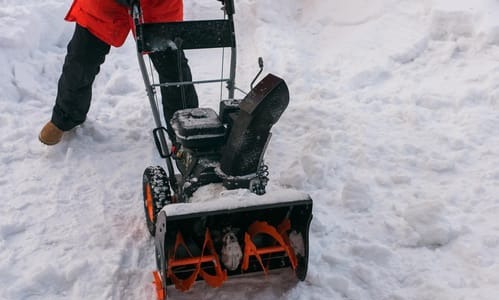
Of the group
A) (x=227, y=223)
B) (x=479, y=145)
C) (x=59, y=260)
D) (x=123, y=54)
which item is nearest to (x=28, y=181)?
(x=59, y=260)

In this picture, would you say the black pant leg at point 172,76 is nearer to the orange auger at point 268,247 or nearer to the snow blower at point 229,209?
the snow blower at point 229,209

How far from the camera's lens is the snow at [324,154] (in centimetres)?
281

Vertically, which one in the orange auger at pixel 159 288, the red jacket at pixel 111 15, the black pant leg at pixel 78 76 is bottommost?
the orange auger at pixel 159 288

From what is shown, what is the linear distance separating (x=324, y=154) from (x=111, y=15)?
1638mm

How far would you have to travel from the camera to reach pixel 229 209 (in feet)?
7.82

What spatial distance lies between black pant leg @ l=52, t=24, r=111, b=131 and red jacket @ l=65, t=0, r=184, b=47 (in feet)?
0.31

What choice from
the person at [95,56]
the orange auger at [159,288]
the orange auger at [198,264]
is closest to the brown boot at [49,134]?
the person at [95,56]

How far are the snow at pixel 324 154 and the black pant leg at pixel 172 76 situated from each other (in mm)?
412

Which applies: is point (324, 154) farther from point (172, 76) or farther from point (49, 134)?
point (49, 134)

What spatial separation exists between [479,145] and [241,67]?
2.39 m

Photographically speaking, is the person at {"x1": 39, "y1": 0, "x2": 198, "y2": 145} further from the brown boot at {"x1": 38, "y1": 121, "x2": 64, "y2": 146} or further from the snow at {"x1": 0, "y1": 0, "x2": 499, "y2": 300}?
the snow at {"x1": 0, "y1": 0, "x2": 499, "y2": 300}

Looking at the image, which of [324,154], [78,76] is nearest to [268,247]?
[324,154]

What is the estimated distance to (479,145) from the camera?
3.85 meters

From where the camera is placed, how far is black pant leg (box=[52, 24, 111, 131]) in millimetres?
3688
